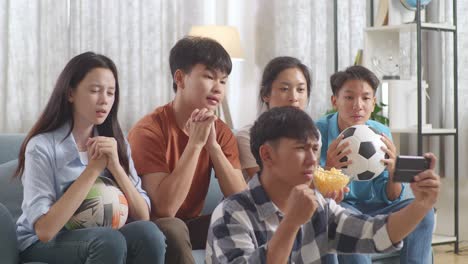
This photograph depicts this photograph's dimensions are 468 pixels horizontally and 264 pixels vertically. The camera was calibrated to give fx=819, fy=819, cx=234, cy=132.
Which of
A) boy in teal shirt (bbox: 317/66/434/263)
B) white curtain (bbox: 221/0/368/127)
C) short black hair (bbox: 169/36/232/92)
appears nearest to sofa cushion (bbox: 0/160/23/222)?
short black hair (bbox: 169/36/232/92)

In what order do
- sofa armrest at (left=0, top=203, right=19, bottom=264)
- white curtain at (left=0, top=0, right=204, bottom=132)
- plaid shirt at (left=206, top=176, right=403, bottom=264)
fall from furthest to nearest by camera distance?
white curtain at (left=0, top=0, right=204, bottom=132)
sofa armrest at (left=0, top=203, right=19, bottom=264)
plaid shirt at (left=206, top=176, right=403, bottom=264)

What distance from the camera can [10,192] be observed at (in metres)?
2.86

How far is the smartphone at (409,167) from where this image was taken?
1.81 m

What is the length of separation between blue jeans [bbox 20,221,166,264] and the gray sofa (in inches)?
3.8

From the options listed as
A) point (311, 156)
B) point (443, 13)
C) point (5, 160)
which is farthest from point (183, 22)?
point (311, 156)

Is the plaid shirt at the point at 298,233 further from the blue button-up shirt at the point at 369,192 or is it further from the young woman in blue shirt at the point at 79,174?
the blue button-up shirt at the point at 369,192

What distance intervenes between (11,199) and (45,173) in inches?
20.2

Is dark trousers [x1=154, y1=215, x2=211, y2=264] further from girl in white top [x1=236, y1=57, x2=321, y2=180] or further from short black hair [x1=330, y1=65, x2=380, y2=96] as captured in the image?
short black hair [x1=330, y1=65, x2=380, y2=96]

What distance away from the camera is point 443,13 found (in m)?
4.77

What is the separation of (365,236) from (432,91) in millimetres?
3139

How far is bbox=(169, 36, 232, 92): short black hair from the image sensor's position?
280cm

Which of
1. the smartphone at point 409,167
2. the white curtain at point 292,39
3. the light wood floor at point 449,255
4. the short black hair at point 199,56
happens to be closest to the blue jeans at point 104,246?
the short black hair at point 199,56

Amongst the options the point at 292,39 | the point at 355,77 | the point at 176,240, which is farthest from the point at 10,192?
the point at 292,39

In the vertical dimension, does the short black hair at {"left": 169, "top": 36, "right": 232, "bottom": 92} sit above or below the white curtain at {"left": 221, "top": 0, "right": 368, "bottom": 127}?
below
